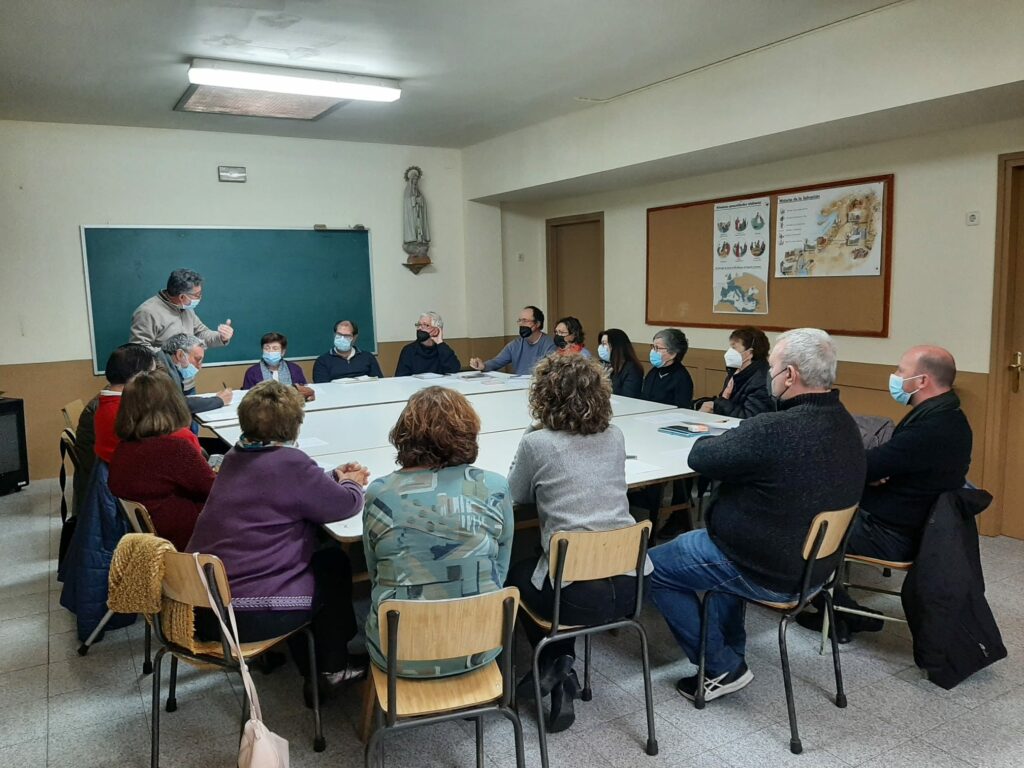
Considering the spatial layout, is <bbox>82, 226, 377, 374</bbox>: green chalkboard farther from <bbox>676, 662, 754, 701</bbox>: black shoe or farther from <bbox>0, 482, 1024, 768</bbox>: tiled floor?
<bbox>676, 662, 754, 701</bbox>: black shoe

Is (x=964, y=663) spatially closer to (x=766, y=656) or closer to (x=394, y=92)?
(x=766, y=656)

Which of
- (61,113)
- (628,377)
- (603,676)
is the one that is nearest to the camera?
(603,676)

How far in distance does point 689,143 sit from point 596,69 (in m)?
0.71

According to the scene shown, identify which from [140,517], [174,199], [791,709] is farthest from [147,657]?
[174,199]

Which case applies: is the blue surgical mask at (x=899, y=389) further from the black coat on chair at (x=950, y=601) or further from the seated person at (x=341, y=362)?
the seated person at (x=341, y=362)

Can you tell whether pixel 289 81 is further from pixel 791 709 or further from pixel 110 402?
pixel 791 709

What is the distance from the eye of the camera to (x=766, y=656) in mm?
2719

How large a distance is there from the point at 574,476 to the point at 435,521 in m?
0.50

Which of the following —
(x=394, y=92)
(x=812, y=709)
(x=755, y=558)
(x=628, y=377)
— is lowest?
(x=812, y=709)

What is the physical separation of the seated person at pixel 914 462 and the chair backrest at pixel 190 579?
6.33 ft

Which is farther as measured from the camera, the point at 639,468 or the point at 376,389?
the point at 376,389

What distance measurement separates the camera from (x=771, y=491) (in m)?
2.20

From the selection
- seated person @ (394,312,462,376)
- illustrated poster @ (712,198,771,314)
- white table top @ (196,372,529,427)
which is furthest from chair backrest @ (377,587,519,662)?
seated person @ (394,312,462,376)

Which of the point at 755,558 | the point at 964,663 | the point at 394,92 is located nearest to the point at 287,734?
the point at 755,558
